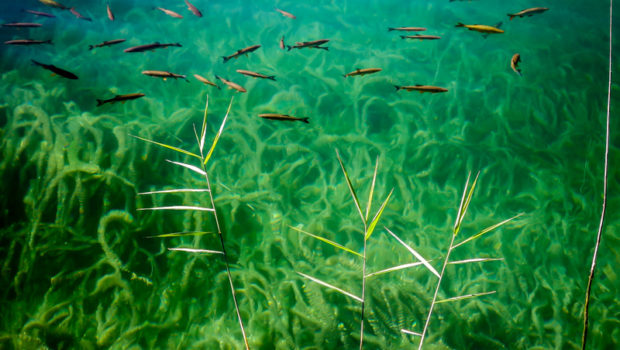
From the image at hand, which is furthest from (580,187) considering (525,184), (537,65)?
(537,65)

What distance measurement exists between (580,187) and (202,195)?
490cm

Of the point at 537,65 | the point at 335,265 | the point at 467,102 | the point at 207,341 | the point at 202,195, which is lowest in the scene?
the point at 207,341

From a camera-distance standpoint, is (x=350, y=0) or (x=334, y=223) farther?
(x=350, y=0)

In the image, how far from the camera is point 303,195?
3.72 metres

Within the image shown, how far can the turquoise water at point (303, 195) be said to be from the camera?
2.55m

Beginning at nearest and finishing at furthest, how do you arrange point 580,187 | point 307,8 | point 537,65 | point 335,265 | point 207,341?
1. point 207,341
2. point 335,265
3. point 580,187
4. point 537,65
5. point 307,8

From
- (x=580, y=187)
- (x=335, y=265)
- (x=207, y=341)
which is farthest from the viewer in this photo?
(x=580, y=187)

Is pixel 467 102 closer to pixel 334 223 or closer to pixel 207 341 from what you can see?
pixel 334 223

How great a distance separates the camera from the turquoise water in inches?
100

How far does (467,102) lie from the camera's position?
5086 mm

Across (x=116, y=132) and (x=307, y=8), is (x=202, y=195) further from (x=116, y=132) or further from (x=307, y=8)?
(x=307, y=8)

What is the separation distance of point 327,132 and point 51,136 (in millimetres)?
3325

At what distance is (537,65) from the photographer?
5805mm

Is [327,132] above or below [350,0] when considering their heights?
below
